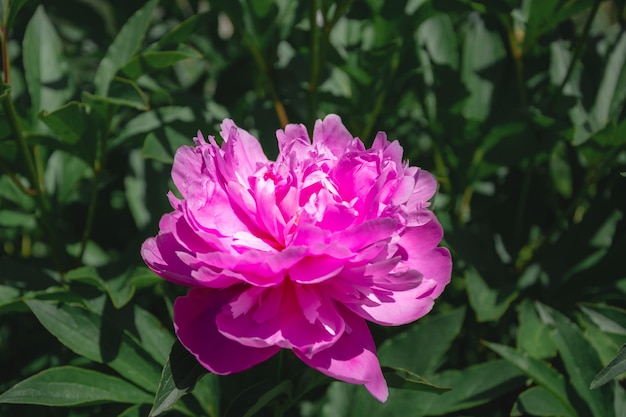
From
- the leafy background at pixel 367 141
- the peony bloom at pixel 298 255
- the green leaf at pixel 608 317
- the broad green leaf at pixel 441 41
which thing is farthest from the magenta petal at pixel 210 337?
the broad green leaf at pixel 441 41

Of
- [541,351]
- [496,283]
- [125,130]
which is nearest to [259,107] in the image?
[125,130]

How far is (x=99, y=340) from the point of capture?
2.96 ft

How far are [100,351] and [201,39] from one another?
84cm

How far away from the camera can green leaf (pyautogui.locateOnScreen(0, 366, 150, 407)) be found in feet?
2.65

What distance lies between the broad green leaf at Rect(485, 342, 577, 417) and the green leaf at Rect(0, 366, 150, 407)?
46cm

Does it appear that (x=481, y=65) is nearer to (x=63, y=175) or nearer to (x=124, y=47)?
(x=124, y=47)

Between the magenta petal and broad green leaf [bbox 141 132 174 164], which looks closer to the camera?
the magenta petal

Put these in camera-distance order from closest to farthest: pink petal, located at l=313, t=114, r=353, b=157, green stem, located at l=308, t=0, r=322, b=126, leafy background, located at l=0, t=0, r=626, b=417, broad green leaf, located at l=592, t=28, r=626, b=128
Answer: pink petal, located at l=313, t=114, r=353, b=157 → leafy background, located at l=0, t=0, r=626, b=417 → green stem, located at l=308, t=0, r=322, b=126 → broad green leaf, located at l=592, t=28, r=626, b=128

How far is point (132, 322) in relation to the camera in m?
0.97

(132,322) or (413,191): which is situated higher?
(413,191)

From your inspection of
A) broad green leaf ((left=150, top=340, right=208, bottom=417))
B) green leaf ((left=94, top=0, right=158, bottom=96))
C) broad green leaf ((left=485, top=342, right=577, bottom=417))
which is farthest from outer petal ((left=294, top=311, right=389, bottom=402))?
green leaf ((left=94, top=0, right=158, bottom=96))

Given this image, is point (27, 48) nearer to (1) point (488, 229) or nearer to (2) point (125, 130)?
(2) point (125, 130)

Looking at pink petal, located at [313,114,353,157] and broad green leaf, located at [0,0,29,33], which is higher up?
broad green leaf, located at [0,0,29,33]

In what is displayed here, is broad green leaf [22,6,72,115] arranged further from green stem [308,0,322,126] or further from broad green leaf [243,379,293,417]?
broad green leaf [243,379,293,417]
